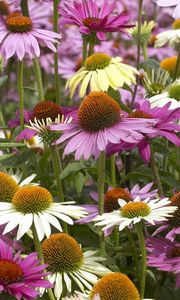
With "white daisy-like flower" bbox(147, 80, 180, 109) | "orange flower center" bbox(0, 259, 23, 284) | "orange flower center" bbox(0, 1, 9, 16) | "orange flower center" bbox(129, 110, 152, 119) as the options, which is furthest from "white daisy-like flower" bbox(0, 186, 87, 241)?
"orange flower center" bbox(0, 1, 9, 16)

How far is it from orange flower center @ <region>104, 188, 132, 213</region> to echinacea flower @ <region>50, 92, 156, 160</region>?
0.12 meters

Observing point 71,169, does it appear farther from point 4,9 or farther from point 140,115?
point 4,9

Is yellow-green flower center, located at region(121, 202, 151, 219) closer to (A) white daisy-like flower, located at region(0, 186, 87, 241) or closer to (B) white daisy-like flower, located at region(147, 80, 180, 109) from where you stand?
(A) white daisy-like flower, located at region(0, 186, 87, 241)

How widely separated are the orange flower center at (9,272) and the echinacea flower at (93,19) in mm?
721

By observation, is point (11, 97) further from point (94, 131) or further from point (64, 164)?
point (94, 131)

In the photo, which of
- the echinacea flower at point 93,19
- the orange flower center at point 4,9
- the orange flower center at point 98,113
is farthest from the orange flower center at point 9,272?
the orange flower center at point 4,9

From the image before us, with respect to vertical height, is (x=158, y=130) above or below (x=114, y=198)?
above

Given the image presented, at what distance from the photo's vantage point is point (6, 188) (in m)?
1.42

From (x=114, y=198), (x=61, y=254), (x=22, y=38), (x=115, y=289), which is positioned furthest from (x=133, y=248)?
(x=22, y=38)

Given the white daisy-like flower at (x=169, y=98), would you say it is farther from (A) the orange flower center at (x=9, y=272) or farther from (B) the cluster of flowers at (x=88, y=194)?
(A) the orange flower center at (x=9, y=272)

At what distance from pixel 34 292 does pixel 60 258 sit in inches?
8.6

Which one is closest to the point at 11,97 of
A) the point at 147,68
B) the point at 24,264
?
the point at 147,68

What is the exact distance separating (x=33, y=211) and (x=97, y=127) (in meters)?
0.20

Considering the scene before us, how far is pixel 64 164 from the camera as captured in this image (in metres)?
1.77
